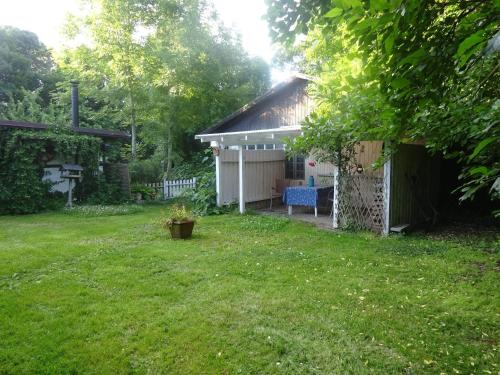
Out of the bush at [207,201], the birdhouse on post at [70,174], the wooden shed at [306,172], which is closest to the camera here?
the wooden shed at [306,172]

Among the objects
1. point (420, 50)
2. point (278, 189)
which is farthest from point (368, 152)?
point (420, 50)

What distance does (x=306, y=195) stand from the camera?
9008 mm

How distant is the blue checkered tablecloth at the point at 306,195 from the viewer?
888 centimetres

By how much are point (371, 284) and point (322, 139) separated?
194cm

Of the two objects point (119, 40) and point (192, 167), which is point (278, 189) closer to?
point (192, 167)

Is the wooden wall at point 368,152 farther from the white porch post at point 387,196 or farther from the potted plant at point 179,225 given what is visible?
the potted plant at point 179,225

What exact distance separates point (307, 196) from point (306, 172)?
7.37 ft

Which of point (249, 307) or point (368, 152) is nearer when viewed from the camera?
point (249, 307)

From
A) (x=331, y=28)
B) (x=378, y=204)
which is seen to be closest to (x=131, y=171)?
(x=378, y=204)

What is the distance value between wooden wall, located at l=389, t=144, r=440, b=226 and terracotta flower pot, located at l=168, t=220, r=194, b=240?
4.02 m

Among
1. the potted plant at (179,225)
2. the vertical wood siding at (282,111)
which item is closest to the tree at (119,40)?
the vertical wood siding at (282,111)

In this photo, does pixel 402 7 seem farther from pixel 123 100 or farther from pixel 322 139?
pixel 123 100

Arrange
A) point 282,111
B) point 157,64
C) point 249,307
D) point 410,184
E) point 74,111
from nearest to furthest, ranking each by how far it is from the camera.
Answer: point 249,307
point 410,184
point 282,111
point 74,111
point 157,64

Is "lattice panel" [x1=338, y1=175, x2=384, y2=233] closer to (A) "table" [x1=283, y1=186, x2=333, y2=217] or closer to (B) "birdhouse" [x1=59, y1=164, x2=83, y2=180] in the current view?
(A) "table" [x1=283, y1=186, x2=333, y2=217]
